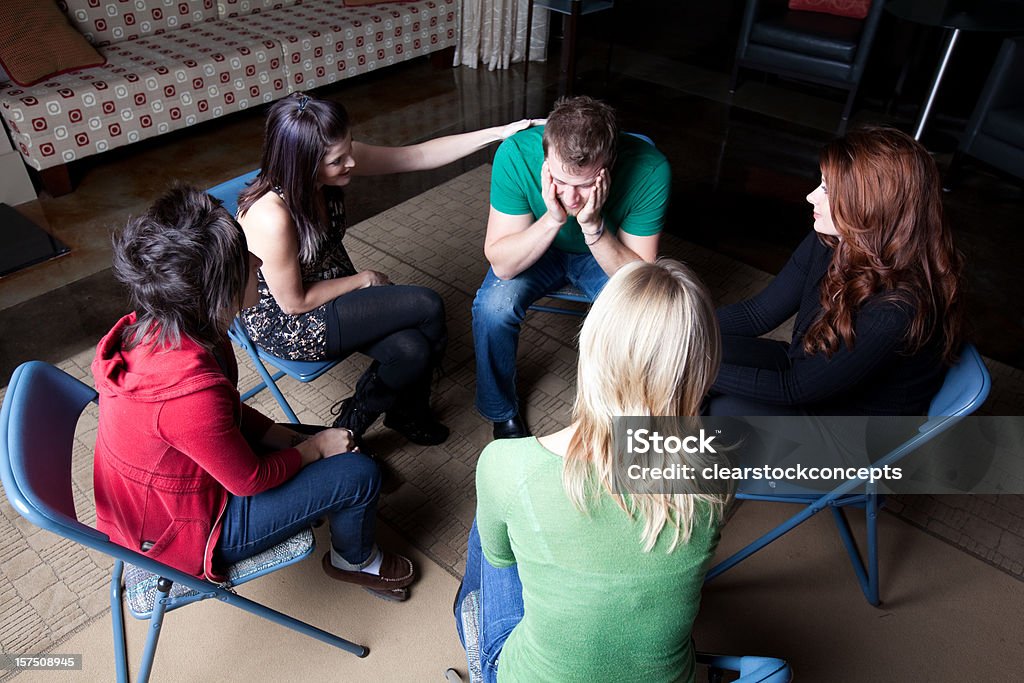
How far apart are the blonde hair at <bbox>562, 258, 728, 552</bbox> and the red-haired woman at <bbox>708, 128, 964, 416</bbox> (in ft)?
→ 2.40

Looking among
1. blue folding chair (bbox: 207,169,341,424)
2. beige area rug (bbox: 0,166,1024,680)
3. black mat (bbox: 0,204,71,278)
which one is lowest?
black mat (bbox: 0,204,71,278)

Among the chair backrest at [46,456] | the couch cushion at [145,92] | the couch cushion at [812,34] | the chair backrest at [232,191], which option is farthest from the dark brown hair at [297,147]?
the couch cushion at [812,34]

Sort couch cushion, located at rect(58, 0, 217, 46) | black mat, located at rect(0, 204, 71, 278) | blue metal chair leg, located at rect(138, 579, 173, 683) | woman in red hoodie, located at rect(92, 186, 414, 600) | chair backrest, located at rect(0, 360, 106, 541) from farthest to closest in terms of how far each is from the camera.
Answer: couch cushion, located at rect(58, 0, 217, 46), black mat, located at rect(0, 204, 71, 278), blue metal chair leg, located at rect(138, 579, 173, 683), woman in red hoodie, located at rect(92, 186, 414, 600), chair backrest, located at rect(0, 360, 106, 541)

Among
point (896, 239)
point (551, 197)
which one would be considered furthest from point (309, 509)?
point (896, 239)

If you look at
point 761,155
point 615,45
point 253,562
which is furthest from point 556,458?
point 615,45

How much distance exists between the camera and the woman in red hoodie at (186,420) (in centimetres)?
137

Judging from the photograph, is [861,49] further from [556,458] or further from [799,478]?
[556,458]

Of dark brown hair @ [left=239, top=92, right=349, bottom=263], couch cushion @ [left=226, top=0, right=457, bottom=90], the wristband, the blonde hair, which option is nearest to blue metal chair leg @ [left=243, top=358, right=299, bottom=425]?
dark brown hair @ [left=239, top=92, right=349, bottom=263]

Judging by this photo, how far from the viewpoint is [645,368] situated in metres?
1.03

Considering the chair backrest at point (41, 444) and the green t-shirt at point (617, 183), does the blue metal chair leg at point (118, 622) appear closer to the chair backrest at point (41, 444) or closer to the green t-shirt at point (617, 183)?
the chair backrest at point (41, 444)

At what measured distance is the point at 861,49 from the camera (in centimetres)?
434

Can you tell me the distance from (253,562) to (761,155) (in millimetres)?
3614

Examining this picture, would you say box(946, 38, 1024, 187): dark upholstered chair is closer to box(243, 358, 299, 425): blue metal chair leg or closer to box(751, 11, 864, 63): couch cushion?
box(751, 11, 864, 63): couch cushion

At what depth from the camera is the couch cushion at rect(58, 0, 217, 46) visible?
396 cm
